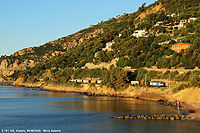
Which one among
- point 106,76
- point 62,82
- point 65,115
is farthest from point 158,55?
point 65,115

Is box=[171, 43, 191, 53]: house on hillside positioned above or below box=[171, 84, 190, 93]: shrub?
above

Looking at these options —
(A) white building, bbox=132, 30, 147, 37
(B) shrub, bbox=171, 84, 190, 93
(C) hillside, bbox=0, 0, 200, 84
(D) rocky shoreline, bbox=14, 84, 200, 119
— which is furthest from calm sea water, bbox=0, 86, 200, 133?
(A) white building, bbox=132, 30, 147, 37

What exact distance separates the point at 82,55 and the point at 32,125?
426 ft

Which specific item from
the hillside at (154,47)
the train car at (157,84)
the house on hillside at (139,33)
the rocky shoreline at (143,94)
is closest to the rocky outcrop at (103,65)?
the hillside at (154,47)

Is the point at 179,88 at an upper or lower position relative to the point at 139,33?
lower

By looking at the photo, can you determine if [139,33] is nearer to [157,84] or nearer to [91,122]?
[157,84]

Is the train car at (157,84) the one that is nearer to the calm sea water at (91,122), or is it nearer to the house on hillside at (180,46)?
the calm sea water at (91,122)

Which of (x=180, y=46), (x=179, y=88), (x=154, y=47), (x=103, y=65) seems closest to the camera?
(x=179, y=88)

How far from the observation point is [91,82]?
12419 cm

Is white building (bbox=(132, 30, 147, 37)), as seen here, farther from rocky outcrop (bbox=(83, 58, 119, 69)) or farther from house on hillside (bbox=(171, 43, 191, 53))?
house on hillside (bbox=(171, 43, 191, 53))

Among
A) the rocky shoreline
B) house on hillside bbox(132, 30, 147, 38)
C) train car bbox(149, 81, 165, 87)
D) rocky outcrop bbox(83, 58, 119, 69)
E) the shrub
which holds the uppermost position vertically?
house on hillside bbox(132, 30, 147, 38)

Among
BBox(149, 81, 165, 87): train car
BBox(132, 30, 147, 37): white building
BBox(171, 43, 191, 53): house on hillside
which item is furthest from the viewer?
BBox(132, 30, 147, 37): white building

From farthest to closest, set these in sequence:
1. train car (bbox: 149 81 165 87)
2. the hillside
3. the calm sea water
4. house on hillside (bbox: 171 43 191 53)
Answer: house on hillside (bbox: 171 43 191 53)
the hillside
train car (bbox: 149 81 165 87)
the calm sea water

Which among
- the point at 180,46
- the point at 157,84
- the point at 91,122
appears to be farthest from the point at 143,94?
the point at 91,122
